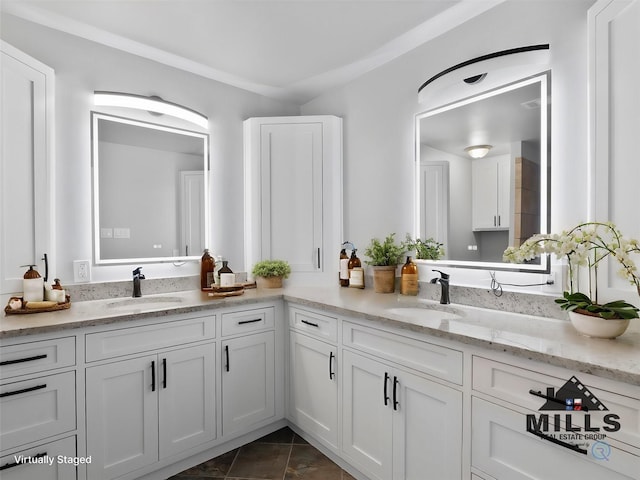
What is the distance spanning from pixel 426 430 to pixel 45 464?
5.29ft

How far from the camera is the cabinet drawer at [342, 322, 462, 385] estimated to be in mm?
1348

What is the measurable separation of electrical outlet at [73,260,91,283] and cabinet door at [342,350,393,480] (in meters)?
1.57

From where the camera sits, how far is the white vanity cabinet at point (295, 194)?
2.69 m

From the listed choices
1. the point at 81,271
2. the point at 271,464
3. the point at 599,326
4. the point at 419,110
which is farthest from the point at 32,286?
the point at 599,326

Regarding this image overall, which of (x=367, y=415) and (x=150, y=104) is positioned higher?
(x=150, y=104)

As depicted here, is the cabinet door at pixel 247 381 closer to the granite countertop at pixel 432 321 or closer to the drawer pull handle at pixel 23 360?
the granite countertop at pixel 432 321

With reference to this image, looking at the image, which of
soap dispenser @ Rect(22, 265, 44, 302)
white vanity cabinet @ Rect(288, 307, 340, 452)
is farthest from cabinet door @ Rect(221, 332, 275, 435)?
soap dispenser @ Rect(22, 265, 44, 302)

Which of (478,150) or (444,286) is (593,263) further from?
(478,150)

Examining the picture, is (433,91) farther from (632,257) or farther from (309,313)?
(309,313)

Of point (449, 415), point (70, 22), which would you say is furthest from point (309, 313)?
point (70, 22)

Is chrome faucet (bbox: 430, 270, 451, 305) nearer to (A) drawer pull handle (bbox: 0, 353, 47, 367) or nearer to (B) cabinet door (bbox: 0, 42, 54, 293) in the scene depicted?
(A) drawer pull handle (bbox: 0, 353, 47, 367)

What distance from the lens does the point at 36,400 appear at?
145 cm

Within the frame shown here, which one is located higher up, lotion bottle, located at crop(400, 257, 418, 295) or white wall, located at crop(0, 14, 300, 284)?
white wall, located at crop(0, 14, 300, 284)

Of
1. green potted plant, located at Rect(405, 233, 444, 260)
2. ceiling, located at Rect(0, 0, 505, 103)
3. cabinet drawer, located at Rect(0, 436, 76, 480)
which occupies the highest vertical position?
ceiling, located at Rect(0, 0, 505, 103)
